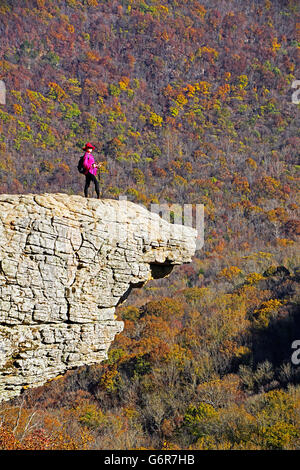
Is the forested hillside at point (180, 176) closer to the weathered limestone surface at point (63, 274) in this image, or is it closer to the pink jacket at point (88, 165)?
the weathered limestone surface at point (63, 274)

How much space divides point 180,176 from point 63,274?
3355 inches

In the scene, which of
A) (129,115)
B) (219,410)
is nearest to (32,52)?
(129,115)

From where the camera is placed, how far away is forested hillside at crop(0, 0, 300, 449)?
31.6 meters

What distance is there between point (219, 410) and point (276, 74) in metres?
113

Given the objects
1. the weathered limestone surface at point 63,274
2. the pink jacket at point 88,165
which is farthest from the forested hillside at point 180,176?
the pink jacket at point 88,165

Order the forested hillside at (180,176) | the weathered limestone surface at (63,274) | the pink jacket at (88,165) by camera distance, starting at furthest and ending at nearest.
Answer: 1. the forested hillside at (180,176)
2. the pink jacket at (88,165)
3. the weathered limestone surface at (63,274)

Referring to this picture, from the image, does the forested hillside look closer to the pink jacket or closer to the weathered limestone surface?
the weathered limestone surface

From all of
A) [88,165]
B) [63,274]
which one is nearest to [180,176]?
[88,165]

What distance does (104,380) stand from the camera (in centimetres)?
3925

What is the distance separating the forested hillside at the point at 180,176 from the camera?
31.6m

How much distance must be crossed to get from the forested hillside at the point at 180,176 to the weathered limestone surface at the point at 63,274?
5.53 m

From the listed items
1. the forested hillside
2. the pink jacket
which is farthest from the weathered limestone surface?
the forested hillside

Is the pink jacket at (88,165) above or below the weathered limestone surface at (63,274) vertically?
above

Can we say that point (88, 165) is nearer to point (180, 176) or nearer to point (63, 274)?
point (63, 274)
